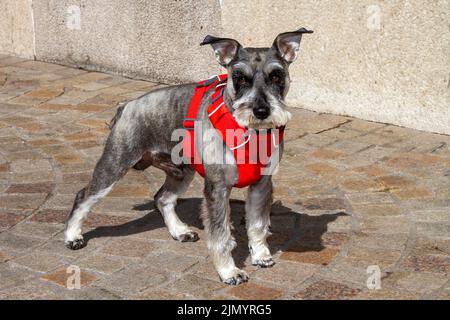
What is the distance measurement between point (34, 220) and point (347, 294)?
3.03 metres

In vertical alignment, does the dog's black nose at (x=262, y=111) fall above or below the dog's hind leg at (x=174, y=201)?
above

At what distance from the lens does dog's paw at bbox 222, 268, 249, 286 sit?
18.5 ft

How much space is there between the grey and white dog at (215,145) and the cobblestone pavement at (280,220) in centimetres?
21

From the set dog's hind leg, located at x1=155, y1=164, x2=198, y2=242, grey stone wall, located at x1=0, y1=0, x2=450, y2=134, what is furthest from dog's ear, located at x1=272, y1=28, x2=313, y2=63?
grey stone wall, located at x1=0, y1=0, x2=450, y2=134

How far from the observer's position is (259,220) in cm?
595

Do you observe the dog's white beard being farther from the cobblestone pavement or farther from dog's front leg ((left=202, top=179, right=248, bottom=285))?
the cobblestone pavement

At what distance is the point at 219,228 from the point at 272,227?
Result: 4.14 ft

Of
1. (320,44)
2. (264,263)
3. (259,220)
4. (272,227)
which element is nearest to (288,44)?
(259,220)

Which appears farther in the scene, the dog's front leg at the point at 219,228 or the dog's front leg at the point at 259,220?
the dog's front leg at the point at 259,220

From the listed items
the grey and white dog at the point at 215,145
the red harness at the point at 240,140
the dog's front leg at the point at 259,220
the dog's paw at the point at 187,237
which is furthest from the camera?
the dog's paw at the point at 187,237

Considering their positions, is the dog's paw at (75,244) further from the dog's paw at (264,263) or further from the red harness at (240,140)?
the dog's paw at (264,263)

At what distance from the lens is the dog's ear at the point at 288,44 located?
552 centimetres

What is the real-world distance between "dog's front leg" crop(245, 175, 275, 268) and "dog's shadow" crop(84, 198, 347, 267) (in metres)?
0.18

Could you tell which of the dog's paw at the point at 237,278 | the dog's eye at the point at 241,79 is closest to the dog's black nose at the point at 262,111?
the dog's eye at the point at 241,79
